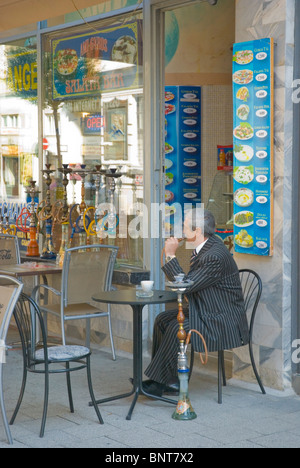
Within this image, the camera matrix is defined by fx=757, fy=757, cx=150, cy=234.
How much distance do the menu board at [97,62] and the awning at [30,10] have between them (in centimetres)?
72

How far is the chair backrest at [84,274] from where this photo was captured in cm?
599

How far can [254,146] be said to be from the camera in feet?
17.3

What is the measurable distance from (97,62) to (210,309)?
315 cm

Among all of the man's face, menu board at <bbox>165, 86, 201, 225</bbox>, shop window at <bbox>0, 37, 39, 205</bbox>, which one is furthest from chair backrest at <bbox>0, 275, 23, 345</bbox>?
menu board at <bbox>165, 86, 201, 225</bbox>

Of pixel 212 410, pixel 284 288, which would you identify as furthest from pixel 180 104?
pixel 212 410

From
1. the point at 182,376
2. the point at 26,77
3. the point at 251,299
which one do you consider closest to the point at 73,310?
the point at 251,299

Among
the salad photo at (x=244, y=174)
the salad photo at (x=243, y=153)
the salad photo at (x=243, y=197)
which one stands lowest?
the salad photo at (x=243, y=197)

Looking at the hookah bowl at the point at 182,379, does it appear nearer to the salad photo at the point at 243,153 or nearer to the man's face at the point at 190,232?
the man's face at the point at 190,232

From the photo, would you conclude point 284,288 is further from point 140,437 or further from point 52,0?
point 52,0

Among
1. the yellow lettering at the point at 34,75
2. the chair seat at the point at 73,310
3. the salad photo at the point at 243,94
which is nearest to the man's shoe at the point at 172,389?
the chair seat at the point at 73,310

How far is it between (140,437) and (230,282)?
121cm

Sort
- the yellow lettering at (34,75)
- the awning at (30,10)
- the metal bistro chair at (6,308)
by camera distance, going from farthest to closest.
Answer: the yellow lettering at (34,75)
the awning at (30,10)
the metal bistro chair at (6,308)

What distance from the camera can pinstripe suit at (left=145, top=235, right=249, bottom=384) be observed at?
4.81 metres

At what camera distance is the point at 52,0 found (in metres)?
6.16
